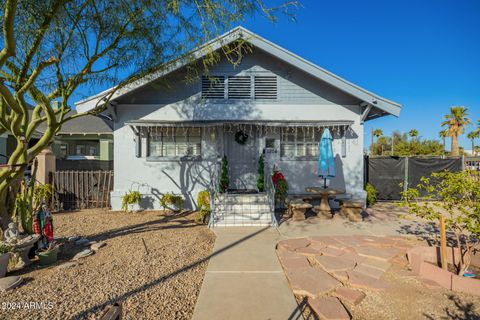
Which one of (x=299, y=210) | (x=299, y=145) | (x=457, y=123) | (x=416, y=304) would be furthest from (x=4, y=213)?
(x=457, y=123)

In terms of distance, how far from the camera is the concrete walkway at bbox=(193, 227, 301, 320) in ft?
8.88

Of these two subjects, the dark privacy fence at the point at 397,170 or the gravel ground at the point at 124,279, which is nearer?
the gravel ground at the point at 124,279

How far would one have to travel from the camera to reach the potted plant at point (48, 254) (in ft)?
12.9

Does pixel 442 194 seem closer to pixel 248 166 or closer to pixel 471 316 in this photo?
pixel 471 316

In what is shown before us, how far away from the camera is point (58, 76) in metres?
4.52

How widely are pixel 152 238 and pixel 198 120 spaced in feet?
14.2

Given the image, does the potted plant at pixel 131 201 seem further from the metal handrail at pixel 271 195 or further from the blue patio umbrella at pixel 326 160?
the blue patio umbrella at pixel 326 160

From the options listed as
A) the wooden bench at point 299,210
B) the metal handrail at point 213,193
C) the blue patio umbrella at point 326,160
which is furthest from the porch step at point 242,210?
the blue patio umbrella at point 326,160

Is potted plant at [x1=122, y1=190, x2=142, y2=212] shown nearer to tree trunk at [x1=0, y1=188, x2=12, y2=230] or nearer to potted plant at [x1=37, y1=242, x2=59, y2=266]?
tree trunk at [x1=0, y1=188, x2=12, y2=230]

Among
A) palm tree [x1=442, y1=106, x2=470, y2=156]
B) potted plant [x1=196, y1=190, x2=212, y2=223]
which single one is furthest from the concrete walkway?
palm tree [x1=442, y1=106, x2=470, y2=156]

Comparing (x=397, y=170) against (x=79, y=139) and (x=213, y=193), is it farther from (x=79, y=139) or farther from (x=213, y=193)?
(x=79, y=139)

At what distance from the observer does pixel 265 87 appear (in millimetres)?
8602

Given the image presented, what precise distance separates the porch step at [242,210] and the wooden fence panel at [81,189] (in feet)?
14.7

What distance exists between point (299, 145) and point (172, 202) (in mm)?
4983
